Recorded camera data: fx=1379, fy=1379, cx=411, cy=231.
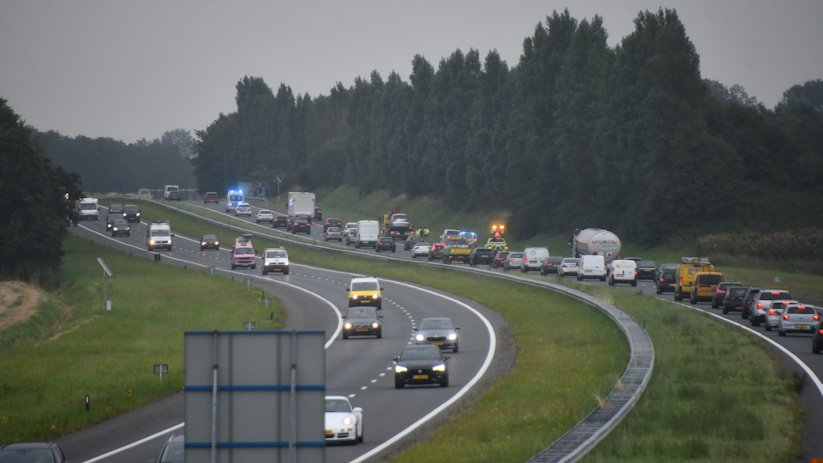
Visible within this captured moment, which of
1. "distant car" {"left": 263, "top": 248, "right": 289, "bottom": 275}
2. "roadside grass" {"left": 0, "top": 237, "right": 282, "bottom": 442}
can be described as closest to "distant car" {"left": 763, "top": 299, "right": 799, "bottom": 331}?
"roadside grass" {"left": 0, "top": 237, "right": 282, "bottom": 442}

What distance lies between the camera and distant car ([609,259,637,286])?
297 feet

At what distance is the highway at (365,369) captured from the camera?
3259 cm

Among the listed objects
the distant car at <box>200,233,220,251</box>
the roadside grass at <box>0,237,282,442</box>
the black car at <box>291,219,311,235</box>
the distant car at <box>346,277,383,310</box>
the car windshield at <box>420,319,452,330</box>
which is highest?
the black car at <box>291,219,311,235</box>

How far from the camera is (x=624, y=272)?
3573 inches

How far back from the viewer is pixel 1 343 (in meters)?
65.8

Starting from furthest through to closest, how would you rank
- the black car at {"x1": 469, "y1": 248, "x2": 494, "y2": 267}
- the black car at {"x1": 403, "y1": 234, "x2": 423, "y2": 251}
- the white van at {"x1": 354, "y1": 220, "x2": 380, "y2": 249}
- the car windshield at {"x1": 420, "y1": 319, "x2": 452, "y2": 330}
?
the black car at {"x1": 403, "y1": 234, "x2": 423, "y2": 251} → the white van at {"x1": 354, "y1": 220, "x2": 380, "y2": 249} → the black car at {"x1": 469, "y1": 248, "x2": 494, "y2": 267} → the car windshield at {"x1": 420, "y1": 319, "x2": 452, "y2": 330}

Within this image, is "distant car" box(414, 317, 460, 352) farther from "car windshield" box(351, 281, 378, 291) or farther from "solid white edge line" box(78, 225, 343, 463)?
"car windshield" box(351, 281, 378, 291)

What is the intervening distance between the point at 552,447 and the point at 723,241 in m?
88.3

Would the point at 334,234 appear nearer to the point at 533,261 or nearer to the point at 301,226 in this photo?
the point at 301,226

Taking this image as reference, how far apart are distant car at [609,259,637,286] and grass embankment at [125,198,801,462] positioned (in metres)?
24.5

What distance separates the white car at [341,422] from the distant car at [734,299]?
43.2 meters

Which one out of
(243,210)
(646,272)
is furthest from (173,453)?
(243,210)

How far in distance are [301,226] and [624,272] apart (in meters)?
71.8

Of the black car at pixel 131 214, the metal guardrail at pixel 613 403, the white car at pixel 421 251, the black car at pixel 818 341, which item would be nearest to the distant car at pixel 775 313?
the metal guardrail at pixel 613 403
